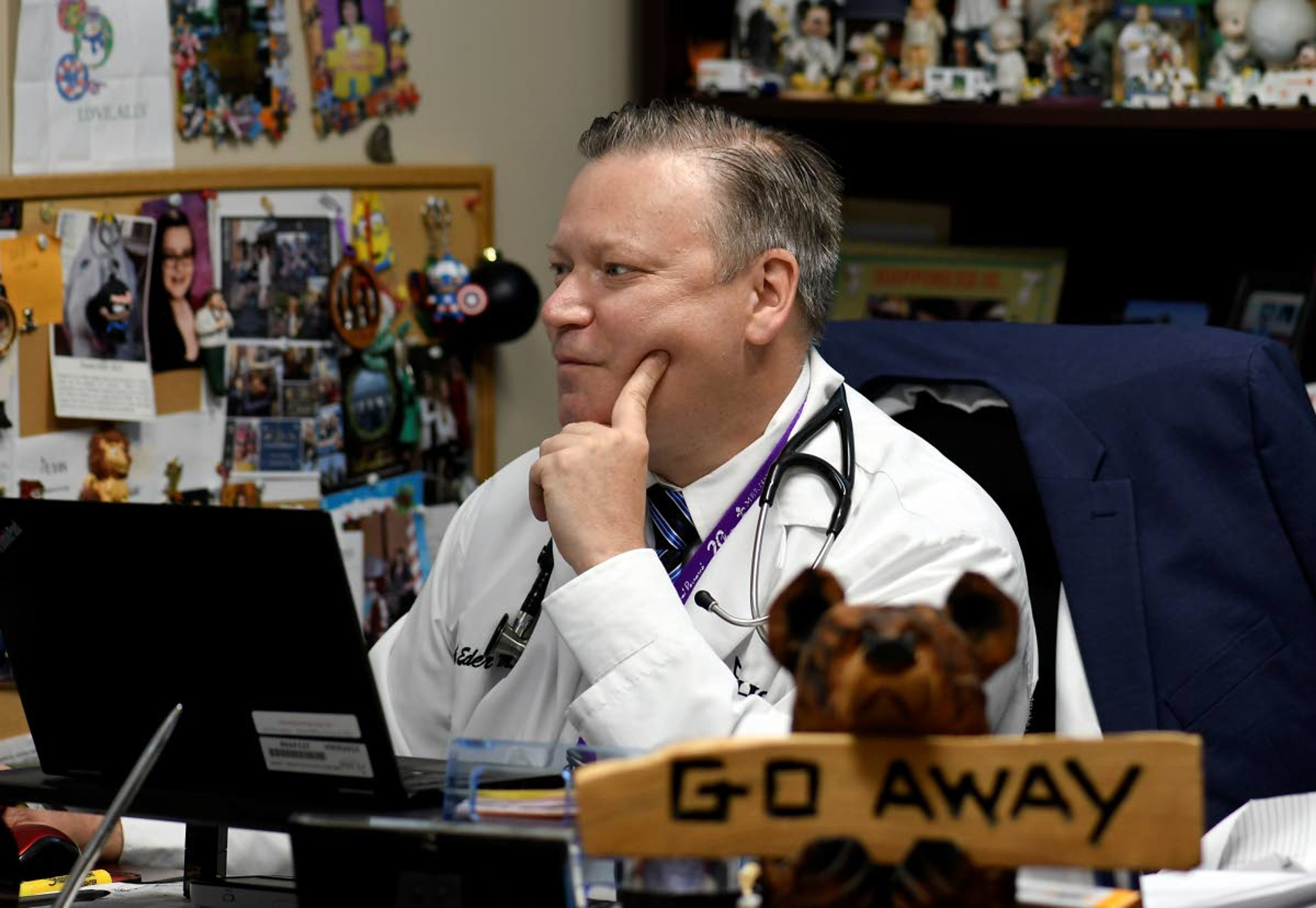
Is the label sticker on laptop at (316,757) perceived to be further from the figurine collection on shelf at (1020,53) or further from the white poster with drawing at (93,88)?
the figurine collection on shelf at (1020,53)

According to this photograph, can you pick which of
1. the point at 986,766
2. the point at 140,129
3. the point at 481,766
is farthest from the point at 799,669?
the point at 140,129

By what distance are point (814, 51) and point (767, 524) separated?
4.30ft

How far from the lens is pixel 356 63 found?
7.63 ft

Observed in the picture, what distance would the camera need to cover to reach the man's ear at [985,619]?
737mm

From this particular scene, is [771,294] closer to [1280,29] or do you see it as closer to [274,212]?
[274,212]

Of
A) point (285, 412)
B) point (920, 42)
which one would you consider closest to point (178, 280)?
point (285, 412)

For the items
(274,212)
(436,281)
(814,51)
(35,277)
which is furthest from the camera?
(814,51)

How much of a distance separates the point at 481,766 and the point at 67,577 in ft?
1.31

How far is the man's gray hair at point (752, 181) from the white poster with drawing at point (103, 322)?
0.64 m

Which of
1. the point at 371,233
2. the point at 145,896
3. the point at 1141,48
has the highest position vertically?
the point at 1141,48

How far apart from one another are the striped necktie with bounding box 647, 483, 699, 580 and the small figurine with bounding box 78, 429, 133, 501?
720 mm

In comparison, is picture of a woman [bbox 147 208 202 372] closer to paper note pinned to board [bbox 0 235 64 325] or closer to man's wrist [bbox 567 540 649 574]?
paper note pinned to board [bbox 0 235 64 325]

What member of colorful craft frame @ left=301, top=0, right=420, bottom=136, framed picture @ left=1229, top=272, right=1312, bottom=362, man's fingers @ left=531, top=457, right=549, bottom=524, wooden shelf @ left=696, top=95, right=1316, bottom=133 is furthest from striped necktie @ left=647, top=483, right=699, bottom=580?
framed picture @ left=1229, top=272, right=1312, bottom=362

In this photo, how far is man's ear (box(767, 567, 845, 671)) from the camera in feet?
2.46
